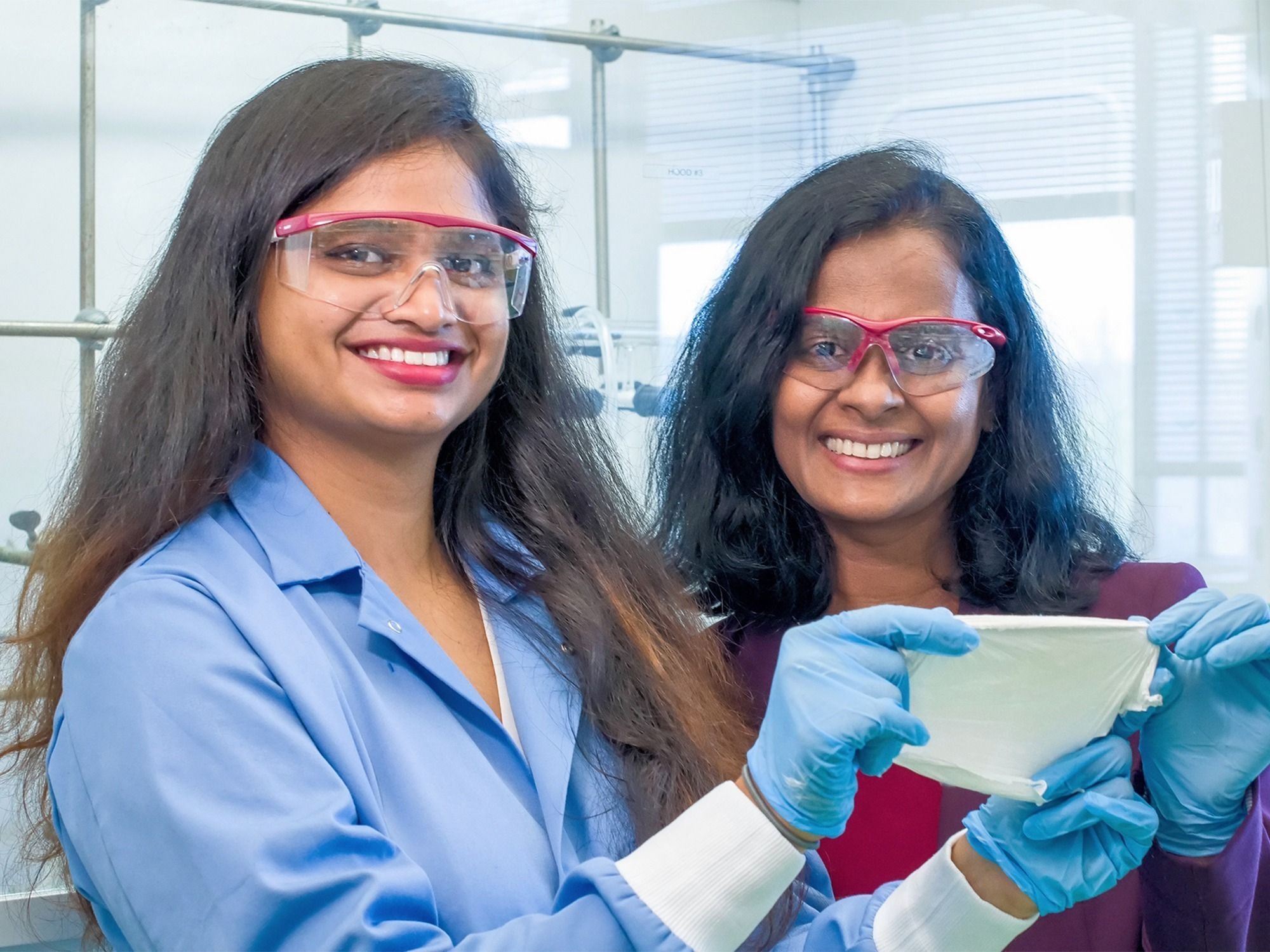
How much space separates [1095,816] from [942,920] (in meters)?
0.15

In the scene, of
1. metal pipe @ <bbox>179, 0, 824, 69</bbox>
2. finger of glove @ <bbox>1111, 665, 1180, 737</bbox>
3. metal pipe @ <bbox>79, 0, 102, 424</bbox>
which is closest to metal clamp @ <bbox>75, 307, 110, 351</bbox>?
metal pipe @ <bbox>79, 0, 102, 424</bbox>

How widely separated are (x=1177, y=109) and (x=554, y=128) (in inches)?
53.3

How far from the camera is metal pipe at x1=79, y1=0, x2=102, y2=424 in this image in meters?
1.91

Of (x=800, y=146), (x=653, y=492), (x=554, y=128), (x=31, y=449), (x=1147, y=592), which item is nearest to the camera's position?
(x=1147, y=592)

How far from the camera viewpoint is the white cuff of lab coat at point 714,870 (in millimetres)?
922

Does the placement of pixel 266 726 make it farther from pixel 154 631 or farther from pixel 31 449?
pixel 31 449

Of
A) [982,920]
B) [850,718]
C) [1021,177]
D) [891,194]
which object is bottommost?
[982,920]

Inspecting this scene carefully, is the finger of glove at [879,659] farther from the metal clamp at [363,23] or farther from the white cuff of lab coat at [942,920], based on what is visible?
the metal clamp at [363,23]

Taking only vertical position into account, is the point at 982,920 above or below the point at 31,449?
below

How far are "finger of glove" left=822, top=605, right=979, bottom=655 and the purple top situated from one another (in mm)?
364

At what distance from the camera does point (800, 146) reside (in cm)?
277

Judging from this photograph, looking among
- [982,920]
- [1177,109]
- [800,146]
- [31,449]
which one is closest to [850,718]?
[982,920]

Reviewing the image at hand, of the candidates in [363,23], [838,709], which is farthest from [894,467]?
[363,23]

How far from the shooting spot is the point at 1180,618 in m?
1.09
